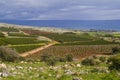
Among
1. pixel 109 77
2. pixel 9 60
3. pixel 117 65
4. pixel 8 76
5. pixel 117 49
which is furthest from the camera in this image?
pixel 117 49

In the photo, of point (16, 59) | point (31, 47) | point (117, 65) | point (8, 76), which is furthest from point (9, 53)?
point (31, 47)

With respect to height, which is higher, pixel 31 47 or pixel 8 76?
pixel 8 76

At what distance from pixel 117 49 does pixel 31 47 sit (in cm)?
3173

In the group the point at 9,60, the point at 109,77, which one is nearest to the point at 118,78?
the point at 109,77

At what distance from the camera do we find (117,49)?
87688mm

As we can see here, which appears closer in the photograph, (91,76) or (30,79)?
(30,79)

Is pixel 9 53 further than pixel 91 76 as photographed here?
Yes

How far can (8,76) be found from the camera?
66.4ft

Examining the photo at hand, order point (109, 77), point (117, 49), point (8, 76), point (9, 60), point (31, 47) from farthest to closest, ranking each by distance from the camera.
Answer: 1. point (31, 47)
2. point (117, 49)
3. point (9, 60)
4. point (8, 76)
5. point (109, 77)

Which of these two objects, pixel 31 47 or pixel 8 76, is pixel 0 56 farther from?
pixel 31 47

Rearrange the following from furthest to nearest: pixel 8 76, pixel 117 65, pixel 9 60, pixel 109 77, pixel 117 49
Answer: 1. pixel 117 49
2. pixel 9 60
3. pixel 117 65
4. pixel 8 76
5. pixel 109 77

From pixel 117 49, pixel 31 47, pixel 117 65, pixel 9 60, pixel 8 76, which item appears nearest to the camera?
pixel 8 76

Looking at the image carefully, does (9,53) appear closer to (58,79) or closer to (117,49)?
(58,79)

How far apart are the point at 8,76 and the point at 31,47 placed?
291ft
